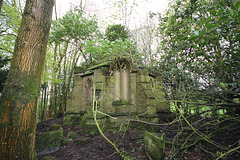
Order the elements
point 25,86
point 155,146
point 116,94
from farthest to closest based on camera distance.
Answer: point 116,94, point 155,146, point 25,86

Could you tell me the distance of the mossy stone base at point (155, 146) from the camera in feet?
12.4

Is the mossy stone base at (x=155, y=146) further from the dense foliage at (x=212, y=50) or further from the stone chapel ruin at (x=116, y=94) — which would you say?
the stone chapel ruin at (x=116, y=94)

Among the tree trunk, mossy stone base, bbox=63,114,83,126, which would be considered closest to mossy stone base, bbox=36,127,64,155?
the tree trunk

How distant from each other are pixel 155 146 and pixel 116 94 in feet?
16.8

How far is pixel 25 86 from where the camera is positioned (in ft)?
9.09

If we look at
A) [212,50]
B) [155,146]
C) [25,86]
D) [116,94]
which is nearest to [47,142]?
[25,86]

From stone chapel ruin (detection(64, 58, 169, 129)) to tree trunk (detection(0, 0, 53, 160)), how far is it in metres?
5.03

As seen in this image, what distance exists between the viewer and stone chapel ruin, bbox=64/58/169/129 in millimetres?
8156

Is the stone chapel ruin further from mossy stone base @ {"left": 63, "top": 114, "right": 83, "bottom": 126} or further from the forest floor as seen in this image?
the forest floor

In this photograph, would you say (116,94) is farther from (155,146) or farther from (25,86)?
(25,86)

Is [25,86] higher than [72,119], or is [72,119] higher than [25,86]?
[25,86]

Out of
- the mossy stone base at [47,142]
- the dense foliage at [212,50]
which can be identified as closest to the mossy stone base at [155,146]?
the dense foliage at [212,50]

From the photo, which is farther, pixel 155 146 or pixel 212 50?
pixel 155 146

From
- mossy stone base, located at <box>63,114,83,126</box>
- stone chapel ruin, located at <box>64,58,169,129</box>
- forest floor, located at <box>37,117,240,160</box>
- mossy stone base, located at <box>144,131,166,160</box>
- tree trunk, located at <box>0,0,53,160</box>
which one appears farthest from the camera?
mossy stone base, located at <box>63,114,83,126</box>
